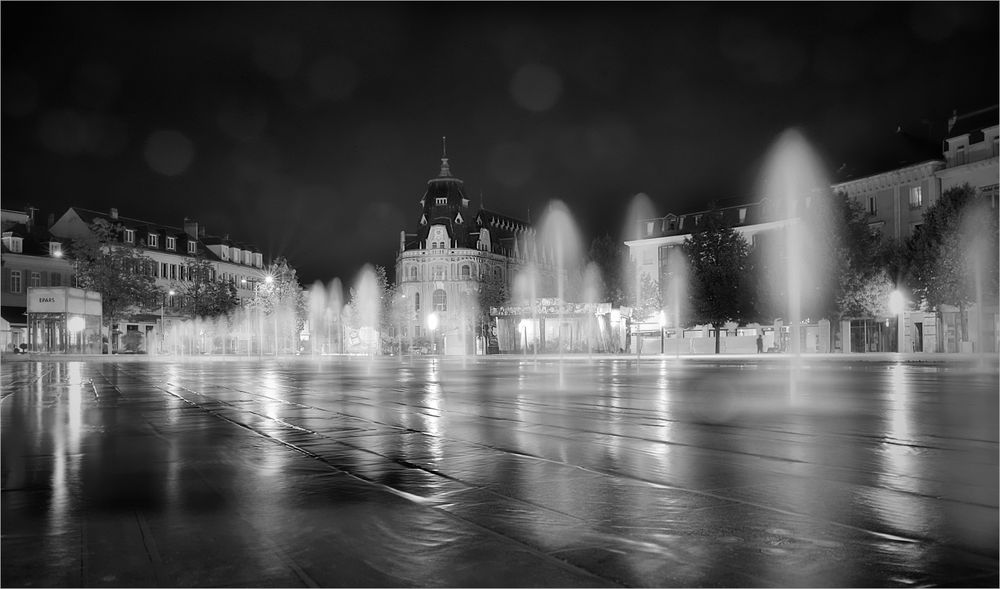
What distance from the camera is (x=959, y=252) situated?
54.2 m

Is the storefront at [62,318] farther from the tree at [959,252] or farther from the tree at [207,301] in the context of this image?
the tree at [959,252]

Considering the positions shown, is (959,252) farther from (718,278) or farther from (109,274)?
(109,274)

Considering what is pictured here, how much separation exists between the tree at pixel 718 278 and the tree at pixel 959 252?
13.6m

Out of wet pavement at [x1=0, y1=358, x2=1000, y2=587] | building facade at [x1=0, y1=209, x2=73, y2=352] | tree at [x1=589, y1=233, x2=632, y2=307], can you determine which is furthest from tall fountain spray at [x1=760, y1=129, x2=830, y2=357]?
building facade at [x1=0, y1=209, x2=73, y2=352]

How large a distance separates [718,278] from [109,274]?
4998 centimetres

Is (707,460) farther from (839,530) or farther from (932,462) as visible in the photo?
(839,530)

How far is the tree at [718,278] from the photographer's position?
6775 cm

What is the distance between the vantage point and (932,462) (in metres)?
10.4

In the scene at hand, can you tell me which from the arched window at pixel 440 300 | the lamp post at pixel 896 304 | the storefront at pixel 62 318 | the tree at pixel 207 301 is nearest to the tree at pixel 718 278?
the lamp post at pixel 896 304

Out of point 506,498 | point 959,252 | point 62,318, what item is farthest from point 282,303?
point 506,498

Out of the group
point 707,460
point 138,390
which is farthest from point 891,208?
point 707,460

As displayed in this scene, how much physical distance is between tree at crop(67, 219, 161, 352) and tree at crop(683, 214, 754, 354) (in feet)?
154

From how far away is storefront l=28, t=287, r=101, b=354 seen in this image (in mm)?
60969

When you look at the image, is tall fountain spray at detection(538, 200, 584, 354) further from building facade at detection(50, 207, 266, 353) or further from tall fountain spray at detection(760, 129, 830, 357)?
building facade at detection(50, 207, 266, 353)
